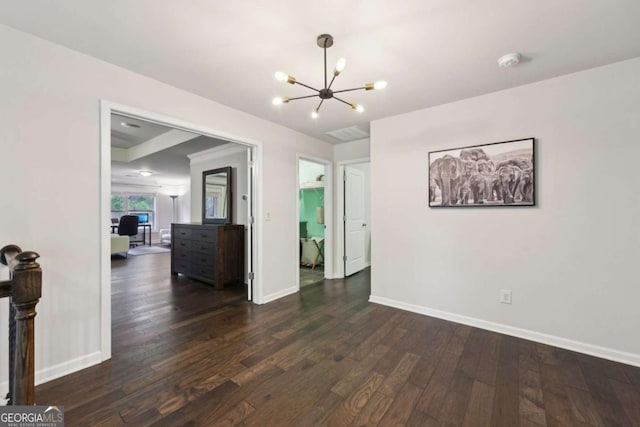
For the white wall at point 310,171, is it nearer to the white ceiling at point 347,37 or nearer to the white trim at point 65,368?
the white ceiling at point 347,37

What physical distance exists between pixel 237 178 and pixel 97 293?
2741mm

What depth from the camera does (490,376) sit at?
77.6 inches

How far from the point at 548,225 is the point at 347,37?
2.43 metres

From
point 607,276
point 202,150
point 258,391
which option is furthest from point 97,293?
point 607,276

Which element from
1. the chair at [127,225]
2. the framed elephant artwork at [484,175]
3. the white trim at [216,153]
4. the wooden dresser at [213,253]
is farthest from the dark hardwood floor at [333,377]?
the chair at [127,225]

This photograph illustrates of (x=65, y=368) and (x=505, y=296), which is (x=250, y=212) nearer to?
(x=65, y=368)

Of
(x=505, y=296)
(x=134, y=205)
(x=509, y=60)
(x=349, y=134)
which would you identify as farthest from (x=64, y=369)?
(x=134, y=205)

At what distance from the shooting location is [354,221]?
4.91 meters

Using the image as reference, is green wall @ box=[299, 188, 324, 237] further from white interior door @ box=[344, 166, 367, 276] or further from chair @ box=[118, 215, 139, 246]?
chair @ box=[118, 215, 139, 246]

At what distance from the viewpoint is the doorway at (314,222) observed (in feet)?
15.3

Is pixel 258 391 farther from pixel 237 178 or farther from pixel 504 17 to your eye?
pixel 237 178

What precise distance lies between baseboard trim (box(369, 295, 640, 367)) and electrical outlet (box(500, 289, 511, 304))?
0.79 ft

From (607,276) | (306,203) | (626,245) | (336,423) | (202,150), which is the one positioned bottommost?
(336,423)

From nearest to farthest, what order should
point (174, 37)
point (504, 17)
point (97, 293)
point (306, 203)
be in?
1. point (504, 17)
2. point (174, 37)
3. point (97, 293)
4. point (306, 203)
